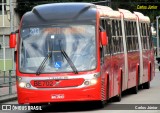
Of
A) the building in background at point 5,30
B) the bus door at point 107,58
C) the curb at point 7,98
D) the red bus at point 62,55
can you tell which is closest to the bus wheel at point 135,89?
the curb at point 7,98

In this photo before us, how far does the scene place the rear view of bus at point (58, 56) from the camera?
18.4 m

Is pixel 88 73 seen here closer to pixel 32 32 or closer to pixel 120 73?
pixel 32 32

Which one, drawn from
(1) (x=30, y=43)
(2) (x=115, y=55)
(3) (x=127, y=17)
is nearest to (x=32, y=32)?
(1) (x=30, y=43)

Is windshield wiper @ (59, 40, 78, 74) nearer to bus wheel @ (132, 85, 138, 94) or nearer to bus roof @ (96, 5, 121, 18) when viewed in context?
bus roof @ (96, 5, 121, 18)

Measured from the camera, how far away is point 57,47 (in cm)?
1884

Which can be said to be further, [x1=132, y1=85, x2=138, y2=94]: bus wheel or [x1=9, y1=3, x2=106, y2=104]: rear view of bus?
Result: [x1=132, y1=85, x2=138, y2=94]: bus wheel

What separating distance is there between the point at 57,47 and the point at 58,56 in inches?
9.7

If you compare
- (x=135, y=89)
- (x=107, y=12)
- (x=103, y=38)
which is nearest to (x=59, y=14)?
(x=103, y=38)

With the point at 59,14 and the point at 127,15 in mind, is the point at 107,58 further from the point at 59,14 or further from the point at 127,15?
the point at 127,15

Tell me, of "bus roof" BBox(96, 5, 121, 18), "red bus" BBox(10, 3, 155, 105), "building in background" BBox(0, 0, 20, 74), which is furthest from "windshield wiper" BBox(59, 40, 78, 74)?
"building in background" BBox(0, 0, 20, 74)

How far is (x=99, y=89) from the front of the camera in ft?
61.4

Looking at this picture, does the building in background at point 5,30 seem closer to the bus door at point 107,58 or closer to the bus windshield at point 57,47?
the bus door at point 107,58

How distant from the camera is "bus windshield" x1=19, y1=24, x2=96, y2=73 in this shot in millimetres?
18703

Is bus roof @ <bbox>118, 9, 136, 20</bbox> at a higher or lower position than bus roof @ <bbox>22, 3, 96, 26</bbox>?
lower
